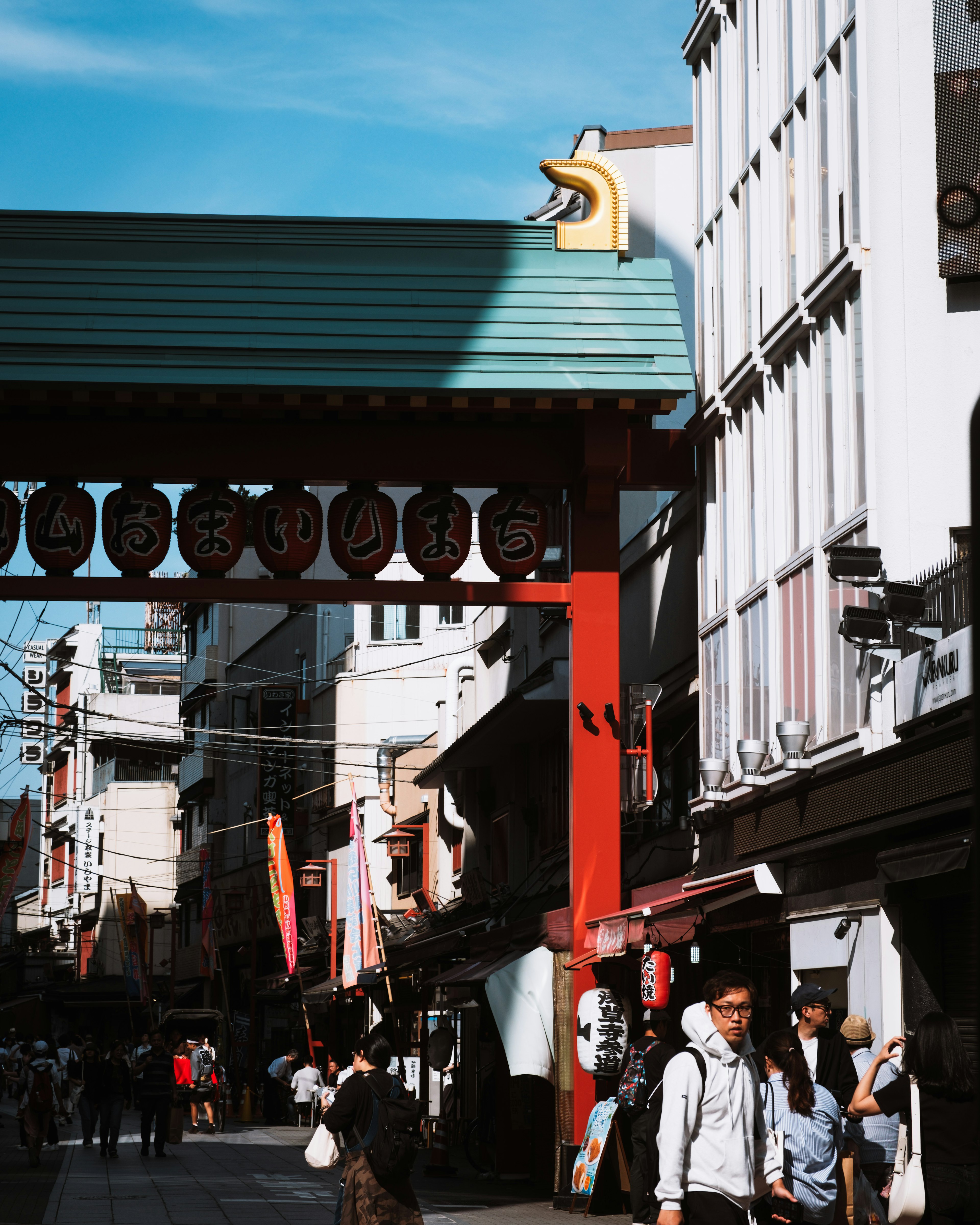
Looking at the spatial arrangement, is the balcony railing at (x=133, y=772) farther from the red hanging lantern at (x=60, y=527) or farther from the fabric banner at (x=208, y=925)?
the red hanging lantern at (x=60, y=527)

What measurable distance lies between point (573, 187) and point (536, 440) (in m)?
3.29

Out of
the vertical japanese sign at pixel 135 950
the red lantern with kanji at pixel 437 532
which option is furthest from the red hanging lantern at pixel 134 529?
the vertical japanese sign at pixel 135 950

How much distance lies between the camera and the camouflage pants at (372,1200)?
11.4m

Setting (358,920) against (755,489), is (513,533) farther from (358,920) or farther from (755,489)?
(358,920)

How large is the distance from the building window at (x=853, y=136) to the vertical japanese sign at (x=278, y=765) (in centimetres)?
3774

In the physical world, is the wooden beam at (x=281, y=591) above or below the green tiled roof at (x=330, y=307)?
below

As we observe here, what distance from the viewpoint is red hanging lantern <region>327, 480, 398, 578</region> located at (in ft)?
68.8

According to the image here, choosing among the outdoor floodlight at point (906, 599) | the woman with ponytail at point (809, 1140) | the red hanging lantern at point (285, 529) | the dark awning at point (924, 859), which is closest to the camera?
the woman with ponytail at point (809, 1140)

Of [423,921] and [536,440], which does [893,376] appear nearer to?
[536,440]

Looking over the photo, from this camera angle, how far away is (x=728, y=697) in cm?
1917

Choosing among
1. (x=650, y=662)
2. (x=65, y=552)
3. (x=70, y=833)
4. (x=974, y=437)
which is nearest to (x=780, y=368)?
(x=650, y=662)

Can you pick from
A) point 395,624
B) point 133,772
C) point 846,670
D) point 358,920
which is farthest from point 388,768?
point 133,772

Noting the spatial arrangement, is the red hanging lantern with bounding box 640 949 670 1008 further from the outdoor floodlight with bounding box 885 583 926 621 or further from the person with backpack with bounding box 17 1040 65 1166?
the person with backpack with bounding box 17 1040 65 1166

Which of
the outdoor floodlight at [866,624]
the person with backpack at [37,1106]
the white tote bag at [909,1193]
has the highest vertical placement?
the outdoor floodlight at [866,624]
